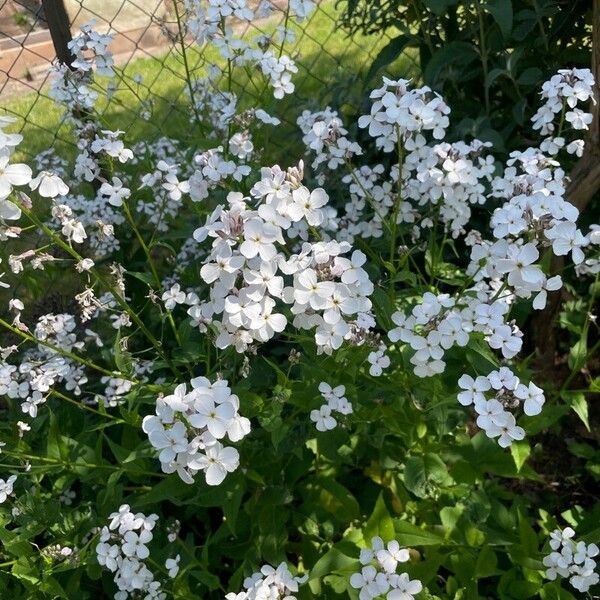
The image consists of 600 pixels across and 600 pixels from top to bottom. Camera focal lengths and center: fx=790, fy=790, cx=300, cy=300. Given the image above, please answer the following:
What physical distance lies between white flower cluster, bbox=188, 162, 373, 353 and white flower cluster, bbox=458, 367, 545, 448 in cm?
33

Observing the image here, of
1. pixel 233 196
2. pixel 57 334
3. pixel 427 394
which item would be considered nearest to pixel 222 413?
pixel 233 196

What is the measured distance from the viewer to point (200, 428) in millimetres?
1629

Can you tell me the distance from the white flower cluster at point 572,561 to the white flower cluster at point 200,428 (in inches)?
37.7

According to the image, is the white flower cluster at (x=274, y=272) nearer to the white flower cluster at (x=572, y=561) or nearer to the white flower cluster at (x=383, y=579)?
the white flower cluster at (x=383, y=579)

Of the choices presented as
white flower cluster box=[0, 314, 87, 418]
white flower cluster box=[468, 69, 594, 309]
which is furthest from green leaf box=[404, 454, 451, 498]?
white flower cluster box=[0, 314, 87, 418]

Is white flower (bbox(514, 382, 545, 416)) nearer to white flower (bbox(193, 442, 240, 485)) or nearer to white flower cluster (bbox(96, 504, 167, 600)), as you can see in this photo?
white flower (bbox(193, 442, 240, 485))

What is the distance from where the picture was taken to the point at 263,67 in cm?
255

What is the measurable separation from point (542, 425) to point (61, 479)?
4.78ft

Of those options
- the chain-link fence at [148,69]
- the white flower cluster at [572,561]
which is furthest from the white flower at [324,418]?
the chain-link fence at [148,69]

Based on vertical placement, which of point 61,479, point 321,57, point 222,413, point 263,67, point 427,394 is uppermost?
point 321,57

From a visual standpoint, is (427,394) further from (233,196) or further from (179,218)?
(179,218)

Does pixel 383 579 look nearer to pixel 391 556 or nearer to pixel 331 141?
pixel 391 556

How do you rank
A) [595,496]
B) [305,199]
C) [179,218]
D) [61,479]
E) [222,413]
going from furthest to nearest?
[179,218] < [595,496] < [61,479] < [305,199] < [222,413]

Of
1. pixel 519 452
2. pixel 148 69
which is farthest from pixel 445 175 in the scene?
pixel 148 69
